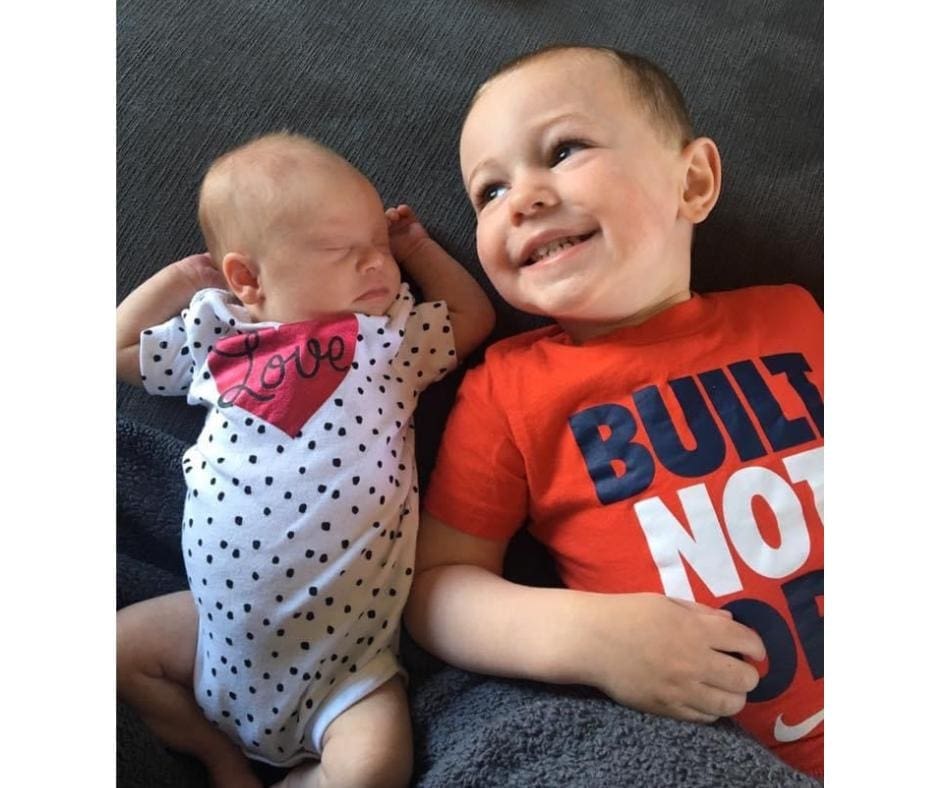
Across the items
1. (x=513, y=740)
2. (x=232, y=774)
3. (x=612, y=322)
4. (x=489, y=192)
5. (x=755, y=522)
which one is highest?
(x=489, y=192)

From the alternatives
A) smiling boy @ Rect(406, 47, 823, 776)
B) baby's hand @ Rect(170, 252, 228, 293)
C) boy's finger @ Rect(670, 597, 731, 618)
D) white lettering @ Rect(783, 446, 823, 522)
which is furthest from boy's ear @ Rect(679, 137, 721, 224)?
baby's hand @ Rect(170, 252, 228, 293)

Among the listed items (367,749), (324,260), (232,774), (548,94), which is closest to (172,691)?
(232,774)

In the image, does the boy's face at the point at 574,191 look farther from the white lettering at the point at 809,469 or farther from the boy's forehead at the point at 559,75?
the white lettering at the point at 809,469

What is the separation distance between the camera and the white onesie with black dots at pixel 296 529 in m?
0.63

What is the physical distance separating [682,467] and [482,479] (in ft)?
0.55

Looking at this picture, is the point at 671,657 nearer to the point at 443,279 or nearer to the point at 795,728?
the point at 795,728

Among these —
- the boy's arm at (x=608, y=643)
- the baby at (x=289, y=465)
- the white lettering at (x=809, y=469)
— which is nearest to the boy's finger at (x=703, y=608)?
the boy's arm at (x=608, y=643)

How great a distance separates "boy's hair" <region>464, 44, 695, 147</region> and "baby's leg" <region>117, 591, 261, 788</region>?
55 cm

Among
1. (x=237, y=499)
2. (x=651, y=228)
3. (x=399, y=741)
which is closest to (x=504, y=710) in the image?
(x=399, y=741)

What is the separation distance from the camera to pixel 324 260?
0.71 m

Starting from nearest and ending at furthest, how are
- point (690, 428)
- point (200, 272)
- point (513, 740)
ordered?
1. point (513, 740)
2. point (690, 428)
3. point (200, 272)

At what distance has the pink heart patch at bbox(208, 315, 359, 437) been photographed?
2.19 ft
